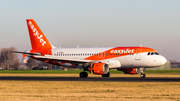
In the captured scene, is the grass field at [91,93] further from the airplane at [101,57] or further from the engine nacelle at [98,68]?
the airplane at [101,57]

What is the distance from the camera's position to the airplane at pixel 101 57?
145ft

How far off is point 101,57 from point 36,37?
13.7 meters

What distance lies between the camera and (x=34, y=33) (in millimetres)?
54344

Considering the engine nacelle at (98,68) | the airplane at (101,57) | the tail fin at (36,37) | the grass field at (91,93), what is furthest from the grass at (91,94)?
the tail fin at (36,37)

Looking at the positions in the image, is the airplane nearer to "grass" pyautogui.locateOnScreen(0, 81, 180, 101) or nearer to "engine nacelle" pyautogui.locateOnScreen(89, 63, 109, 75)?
"engine nacelle" pyautogui.locateOnScreen(89, 63, 109, 75)

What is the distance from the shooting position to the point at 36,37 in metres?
54.2

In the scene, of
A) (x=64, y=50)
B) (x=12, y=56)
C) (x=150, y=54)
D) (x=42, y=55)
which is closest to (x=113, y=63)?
(x=150, y=54)

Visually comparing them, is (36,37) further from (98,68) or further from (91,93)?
(91,93)

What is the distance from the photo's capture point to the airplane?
44281mm

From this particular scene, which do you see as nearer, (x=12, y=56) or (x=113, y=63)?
(x=113, y=63)

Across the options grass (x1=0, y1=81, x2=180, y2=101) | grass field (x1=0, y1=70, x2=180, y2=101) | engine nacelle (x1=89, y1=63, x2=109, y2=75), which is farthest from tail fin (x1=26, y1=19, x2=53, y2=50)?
grass (x1=0, y1=81, x2=180, y2=101)

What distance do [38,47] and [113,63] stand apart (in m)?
15.2

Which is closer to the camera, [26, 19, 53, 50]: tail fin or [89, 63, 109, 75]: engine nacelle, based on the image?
[89, 63, 109, 75]: engine nacelle

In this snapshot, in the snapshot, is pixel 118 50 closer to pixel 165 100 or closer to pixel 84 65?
pixel 84 65
